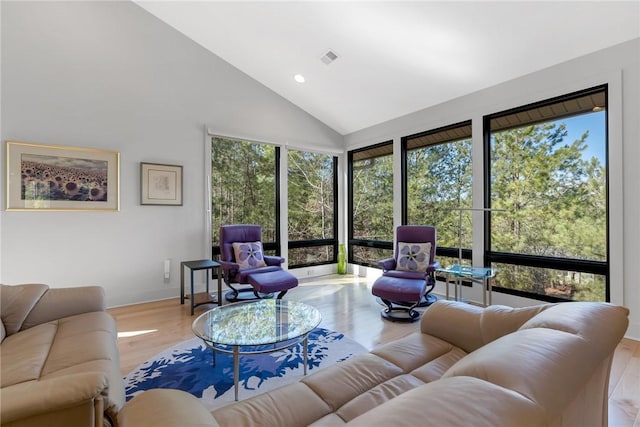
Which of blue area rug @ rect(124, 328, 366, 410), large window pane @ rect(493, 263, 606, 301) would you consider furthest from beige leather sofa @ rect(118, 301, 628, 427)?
large window pane @ rect(493, 263, 606, 301)

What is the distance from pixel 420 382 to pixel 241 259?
320cm

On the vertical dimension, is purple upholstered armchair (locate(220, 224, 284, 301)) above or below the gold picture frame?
below

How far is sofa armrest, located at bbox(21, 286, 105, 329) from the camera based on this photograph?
2.12m

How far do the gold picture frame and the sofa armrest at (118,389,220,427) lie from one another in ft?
11.8

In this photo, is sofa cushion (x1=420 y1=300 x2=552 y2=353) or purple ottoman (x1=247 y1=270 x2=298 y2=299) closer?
sofa cushion (x1=420 y1=300 x2=552 y2=353)

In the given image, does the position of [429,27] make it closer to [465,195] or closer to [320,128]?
[465,195]

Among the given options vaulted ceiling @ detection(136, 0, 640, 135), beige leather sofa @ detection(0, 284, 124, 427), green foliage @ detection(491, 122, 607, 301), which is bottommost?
beige leather sofa @ detection(0, 284, 124, 427)

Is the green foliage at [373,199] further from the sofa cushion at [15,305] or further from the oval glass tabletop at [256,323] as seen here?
the sofa cushion at [15,305]

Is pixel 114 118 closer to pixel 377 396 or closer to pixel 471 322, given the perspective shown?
pixel 377 396

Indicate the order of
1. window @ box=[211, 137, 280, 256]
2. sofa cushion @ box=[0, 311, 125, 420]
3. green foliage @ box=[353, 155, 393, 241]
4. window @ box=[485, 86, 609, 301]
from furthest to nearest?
green foliage @ box=[353, 155, 393, 241]
window @ box=[211, 137, 280, 256]
window @ box=[485, 86, 609, 301]
sofa cushion @ box=[0, 311, 125, 420]

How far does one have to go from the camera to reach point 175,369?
2312 millimetres

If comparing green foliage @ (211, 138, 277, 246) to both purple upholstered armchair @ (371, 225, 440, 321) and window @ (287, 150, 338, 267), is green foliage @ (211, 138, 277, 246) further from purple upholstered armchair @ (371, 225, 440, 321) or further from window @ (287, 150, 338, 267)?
purple upholstered armchair @ (371, 225, 440, 321)

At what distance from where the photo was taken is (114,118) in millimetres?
3875

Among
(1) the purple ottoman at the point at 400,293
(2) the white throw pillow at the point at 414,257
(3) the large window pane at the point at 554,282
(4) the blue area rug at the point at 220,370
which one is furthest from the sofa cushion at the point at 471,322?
(3) the large window pane at the point at 554,282
